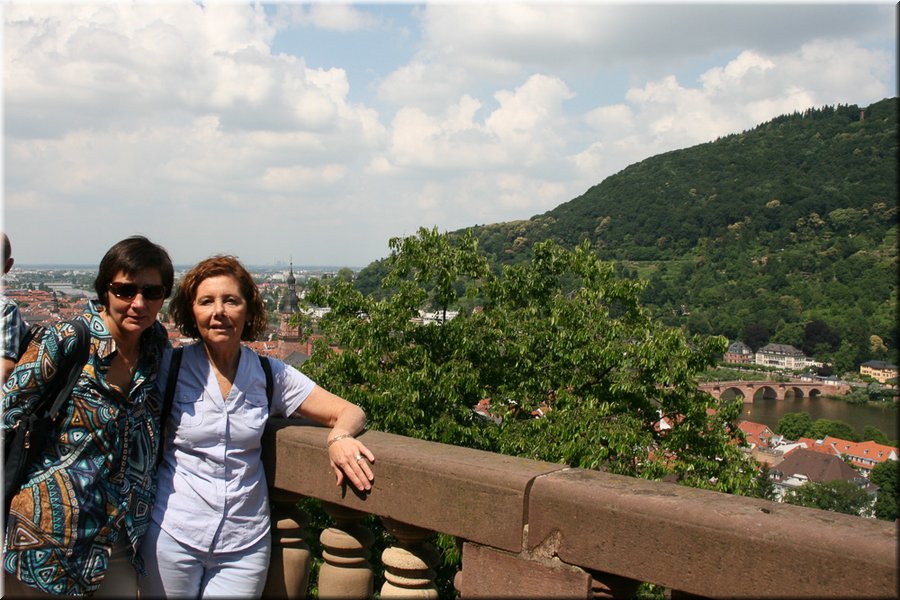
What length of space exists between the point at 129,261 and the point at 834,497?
4362 centimetres

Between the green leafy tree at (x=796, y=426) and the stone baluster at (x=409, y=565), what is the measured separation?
71.9 m

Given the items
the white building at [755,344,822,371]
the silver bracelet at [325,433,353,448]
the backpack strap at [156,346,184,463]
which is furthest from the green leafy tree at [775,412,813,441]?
the backpack strap at [156,346,184,463]

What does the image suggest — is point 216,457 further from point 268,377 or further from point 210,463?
point 268,377

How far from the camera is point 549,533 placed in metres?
2.34

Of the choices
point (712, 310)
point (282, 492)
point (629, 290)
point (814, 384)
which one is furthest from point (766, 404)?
point (282, 492)

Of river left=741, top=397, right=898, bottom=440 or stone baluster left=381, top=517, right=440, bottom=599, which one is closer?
stone baluster left=381, top=517, right=440, bottom=599

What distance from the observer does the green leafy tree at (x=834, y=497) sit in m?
34.2

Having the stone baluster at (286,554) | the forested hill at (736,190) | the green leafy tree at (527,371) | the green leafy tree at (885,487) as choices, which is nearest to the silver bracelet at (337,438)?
the stone baluster at (286,554)

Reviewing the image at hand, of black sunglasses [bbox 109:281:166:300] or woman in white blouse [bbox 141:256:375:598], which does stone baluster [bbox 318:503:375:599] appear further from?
black sunglasses [bbox 109:281:166:300]

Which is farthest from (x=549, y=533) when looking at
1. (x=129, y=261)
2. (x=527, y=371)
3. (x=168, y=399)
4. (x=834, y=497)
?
(x=834, y=497)

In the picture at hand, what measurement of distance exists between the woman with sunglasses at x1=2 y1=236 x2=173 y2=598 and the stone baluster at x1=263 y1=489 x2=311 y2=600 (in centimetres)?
57

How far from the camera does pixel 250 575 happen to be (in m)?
2.68

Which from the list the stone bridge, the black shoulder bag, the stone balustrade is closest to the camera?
the stone balustrade

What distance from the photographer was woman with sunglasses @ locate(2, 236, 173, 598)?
7.68 ft
